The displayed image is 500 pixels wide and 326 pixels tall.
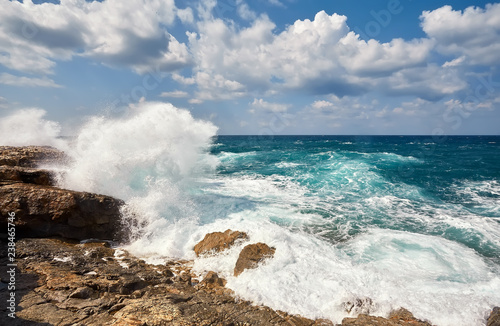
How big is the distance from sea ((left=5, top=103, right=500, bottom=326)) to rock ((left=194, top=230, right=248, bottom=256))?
23 centimetres

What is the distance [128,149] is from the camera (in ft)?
37.2

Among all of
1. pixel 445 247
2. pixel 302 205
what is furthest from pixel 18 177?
pixel 445 247

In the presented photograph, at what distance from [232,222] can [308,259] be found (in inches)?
123

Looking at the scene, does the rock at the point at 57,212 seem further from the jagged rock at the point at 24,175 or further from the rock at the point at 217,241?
the rock at the point at 217,241

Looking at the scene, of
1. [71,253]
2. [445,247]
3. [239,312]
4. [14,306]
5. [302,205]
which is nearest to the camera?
[14,306]

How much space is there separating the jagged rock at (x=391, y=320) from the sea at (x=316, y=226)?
0.19 m

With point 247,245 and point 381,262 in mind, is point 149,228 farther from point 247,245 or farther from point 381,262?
point 381,262

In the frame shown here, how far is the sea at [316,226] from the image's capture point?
5.07 meters

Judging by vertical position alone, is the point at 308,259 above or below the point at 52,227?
below

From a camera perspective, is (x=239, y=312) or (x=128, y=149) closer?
(x=239, y=312)

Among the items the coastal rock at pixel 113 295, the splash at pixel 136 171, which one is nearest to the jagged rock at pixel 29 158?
the splash at pixel 136 171

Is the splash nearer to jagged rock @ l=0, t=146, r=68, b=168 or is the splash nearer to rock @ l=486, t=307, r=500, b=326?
jagged rock @ l=0, t=146, r=68, b=168

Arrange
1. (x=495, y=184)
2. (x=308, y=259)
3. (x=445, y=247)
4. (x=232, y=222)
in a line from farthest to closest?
(x=495, y=184)
(x=232, y=222)
(x=445, y=247)
(x=308, y=259)

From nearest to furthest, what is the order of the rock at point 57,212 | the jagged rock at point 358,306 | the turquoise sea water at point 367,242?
the jagged rock at point 358,306 → the turquoise sea water at point 367,242 → the rock at point 57,212
